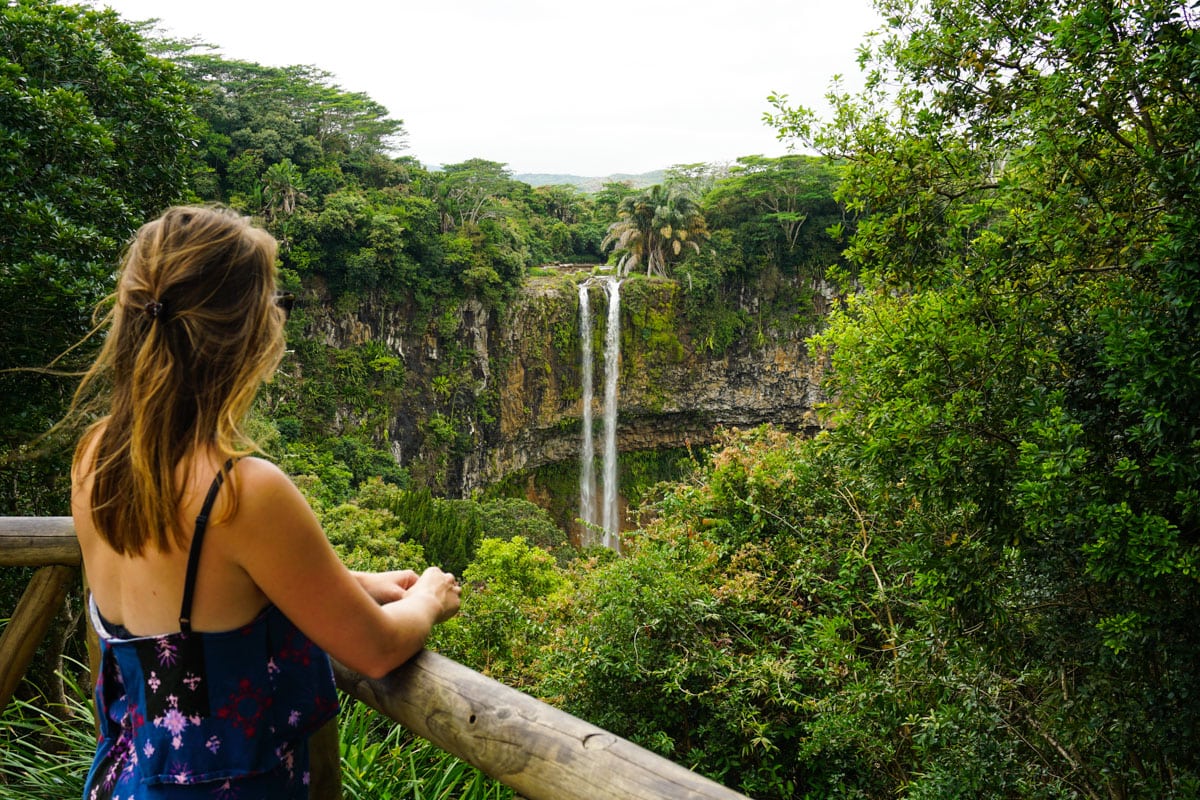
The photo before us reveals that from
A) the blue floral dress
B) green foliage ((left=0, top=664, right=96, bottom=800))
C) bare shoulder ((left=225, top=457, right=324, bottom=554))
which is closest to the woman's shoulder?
bare shoulder ((left=225, top=457, right=324, bottom=554))

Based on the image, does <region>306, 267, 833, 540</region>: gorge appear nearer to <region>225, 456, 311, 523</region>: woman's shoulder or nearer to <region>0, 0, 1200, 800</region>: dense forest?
<region>0, 0, 1200, 800</region>: dense forest

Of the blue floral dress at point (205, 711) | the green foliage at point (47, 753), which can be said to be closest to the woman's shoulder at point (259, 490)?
the blue floral dress at point (205, 711)

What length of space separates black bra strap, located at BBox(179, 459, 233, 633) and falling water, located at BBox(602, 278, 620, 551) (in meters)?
24.6

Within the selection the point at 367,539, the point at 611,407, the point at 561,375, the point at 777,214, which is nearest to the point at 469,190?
the point at 561,375

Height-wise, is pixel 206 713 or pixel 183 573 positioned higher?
pixel 183 573

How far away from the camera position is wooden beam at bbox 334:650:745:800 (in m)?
0.89

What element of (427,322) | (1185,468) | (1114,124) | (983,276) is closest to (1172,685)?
(1185,468)

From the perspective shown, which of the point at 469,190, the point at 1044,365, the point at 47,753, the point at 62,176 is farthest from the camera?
the point at 469,190

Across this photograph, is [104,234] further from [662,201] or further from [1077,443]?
[662,201]

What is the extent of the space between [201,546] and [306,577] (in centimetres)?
12

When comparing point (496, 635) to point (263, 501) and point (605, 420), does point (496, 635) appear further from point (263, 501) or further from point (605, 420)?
point (605, 420)

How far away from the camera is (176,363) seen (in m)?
0.91

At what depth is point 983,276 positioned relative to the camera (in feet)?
10.0

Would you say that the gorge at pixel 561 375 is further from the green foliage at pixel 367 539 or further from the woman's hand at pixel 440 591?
the woman's hand at pixel 440 591
